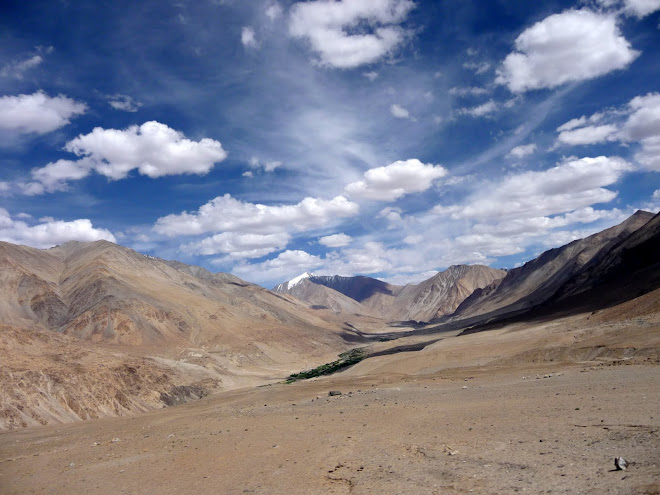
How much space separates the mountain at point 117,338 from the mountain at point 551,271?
5615cm

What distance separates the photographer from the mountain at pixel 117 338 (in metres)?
42.3

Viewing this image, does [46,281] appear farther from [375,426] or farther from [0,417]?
[375,426]

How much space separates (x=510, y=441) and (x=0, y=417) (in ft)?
121

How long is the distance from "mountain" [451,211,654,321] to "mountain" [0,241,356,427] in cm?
5615

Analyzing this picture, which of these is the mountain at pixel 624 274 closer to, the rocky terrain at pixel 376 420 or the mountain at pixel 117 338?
the rocky terrain at pixel 376 420

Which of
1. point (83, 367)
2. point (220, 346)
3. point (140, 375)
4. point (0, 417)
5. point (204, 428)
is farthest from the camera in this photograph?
point (220, 346)

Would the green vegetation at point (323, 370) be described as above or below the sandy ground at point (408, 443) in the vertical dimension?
below

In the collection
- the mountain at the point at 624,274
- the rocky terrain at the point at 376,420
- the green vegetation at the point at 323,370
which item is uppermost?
the mountain at the point at 624,274

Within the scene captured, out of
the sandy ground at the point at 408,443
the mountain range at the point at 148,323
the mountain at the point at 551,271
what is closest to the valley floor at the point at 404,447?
the sandy ground at the point at 408,443

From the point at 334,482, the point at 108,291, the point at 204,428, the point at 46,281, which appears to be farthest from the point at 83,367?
the point at 46,281

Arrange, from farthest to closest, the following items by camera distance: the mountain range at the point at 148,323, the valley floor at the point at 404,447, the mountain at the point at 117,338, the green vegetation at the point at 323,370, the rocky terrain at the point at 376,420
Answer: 1. the green vegetation at the point at 323,370
2. the mountain range at the point at 148,323
3. the mountain at the point at 117,338
4. the rocky terrain at the point at 376,420
5. the valley floor at the point at 404,447

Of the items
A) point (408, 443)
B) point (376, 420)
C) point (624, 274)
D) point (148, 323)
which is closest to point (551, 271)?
point (624, 274)

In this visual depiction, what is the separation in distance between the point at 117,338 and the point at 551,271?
435ft

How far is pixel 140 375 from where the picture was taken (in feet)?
172
